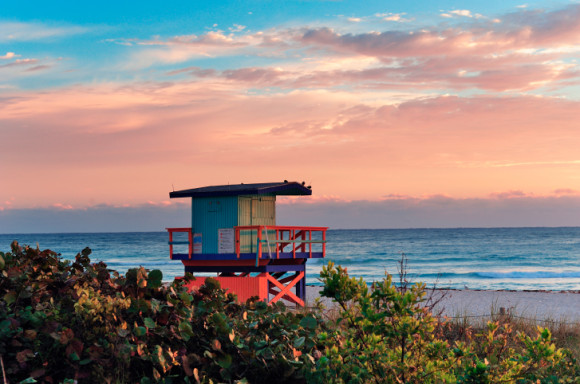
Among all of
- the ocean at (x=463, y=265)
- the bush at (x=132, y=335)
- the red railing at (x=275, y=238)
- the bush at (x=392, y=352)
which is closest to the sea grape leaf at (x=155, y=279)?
the bush at (x=132, y=335)

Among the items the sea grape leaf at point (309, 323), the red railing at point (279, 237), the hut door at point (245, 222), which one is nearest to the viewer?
the sea grape leaf at point (309, 323)

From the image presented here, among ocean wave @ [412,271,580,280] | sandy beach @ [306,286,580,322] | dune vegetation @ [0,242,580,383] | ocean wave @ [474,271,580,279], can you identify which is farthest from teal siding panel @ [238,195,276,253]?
ocean wave @ [474,271,580,279]

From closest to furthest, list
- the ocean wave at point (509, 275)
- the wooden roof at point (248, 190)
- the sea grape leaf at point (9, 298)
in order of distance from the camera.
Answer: the sea grape leaf at point (9, 298)
the wooden roof at point (248, 190)
the ocean wave at point (509, 275)

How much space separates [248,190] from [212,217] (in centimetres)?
166

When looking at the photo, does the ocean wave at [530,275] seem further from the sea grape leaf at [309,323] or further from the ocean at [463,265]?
the sea grape leaf at [309,323]

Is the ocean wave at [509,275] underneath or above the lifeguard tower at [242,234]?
underneath

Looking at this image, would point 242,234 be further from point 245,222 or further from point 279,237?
point 279,237

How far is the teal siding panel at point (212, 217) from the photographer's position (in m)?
18.9

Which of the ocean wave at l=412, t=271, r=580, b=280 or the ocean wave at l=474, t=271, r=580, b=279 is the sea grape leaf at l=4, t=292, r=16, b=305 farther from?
the ocean wave at l=474, t=271, r=580, b=279

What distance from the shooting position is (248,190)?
728 inches

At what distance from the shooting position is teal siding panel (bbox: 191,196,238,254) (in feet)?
62.0

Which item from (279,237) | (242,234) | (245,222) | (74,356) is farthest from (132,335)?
(279,237)

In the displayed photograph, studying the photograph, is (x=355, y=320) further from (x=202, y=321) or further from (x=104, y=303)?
(x=104, y=303)

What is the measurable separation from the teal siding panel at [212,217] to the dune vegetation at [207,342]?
45.9 ft
